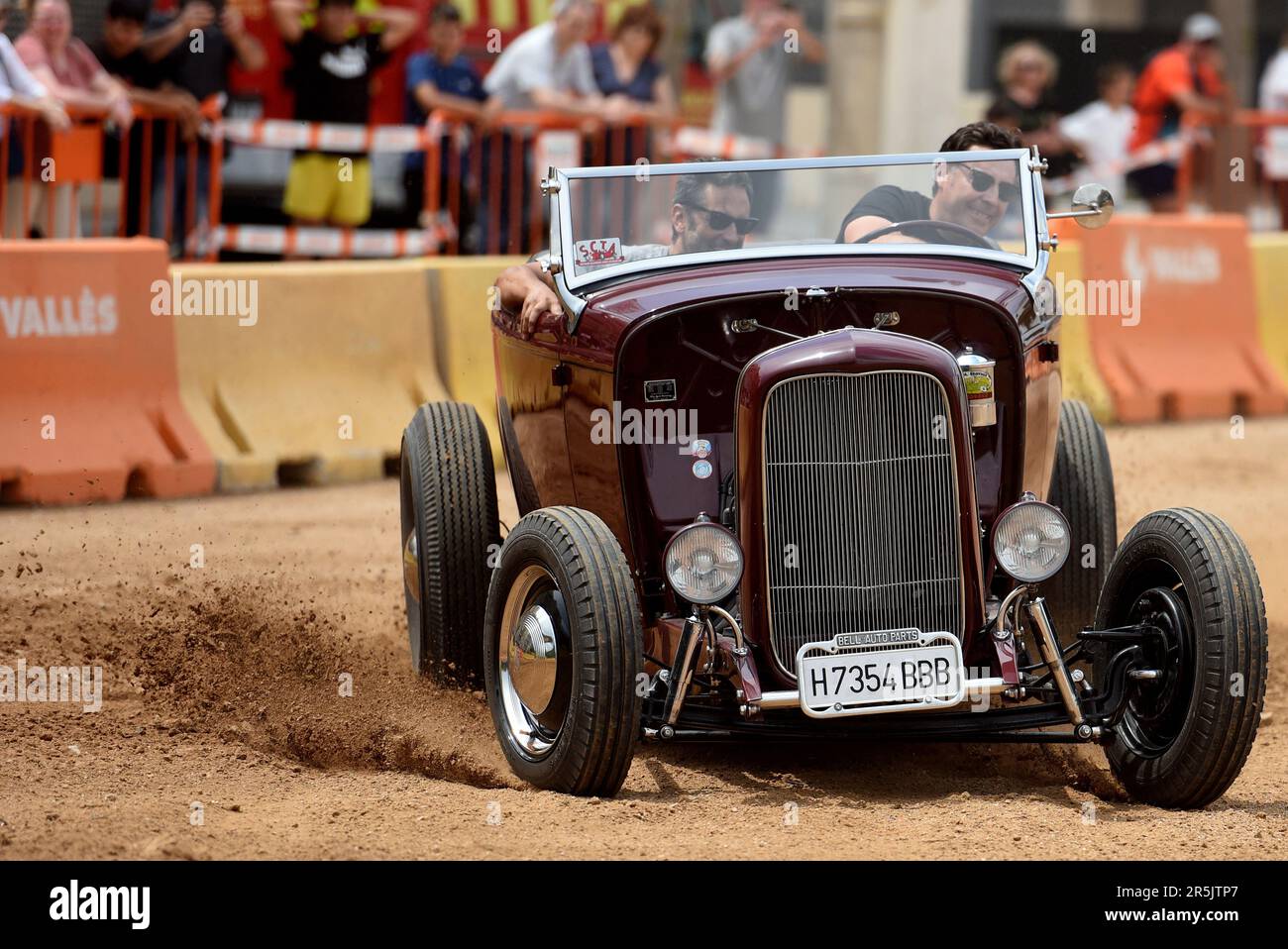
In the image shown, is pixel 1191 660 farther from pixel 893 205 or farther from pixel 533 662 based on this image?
pixel 893 205

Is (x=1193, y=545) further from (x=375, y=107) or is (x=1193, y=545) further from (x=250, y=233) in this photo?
(x=375, y=107)

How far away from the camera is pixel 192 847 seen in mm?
4395

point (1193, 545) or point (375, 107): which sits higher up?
point (375, 107)

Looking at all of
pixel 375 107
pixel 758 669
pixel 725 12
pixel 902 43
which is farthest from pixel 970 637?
pixel 725 12

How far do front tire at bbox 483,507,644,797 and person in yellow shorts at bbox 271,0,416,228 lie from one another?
6947 mm

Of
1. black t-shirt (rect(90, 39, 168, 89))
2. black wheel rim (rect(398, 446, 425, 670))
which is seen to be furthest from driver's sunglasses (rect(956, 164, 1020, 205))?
black t-shirt (rect(90, 39, 168, 89))

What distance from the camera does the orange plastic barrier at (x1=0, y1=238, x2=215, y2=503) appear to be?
352 inches

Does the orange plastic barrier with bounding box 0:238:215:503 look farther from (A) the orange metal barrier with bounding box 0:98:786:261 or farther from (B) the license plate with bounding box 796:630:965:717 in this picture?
(B) the license plate with bounding box 796:630:965:717

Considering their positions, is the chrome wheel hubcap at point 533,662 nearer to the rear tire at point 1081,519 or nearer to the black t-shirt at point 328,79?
the rear tire at point 1081,519

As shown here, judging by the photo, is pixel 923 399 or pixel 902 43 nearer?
pixel 923 399

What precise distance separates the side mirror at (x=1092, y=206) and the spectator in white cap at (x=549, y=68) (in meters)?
6.84

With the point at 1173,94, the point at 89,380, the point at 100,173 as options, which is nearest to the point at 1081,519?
the point at 89,380

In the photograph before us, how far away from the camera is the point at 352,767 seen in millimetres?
5477
